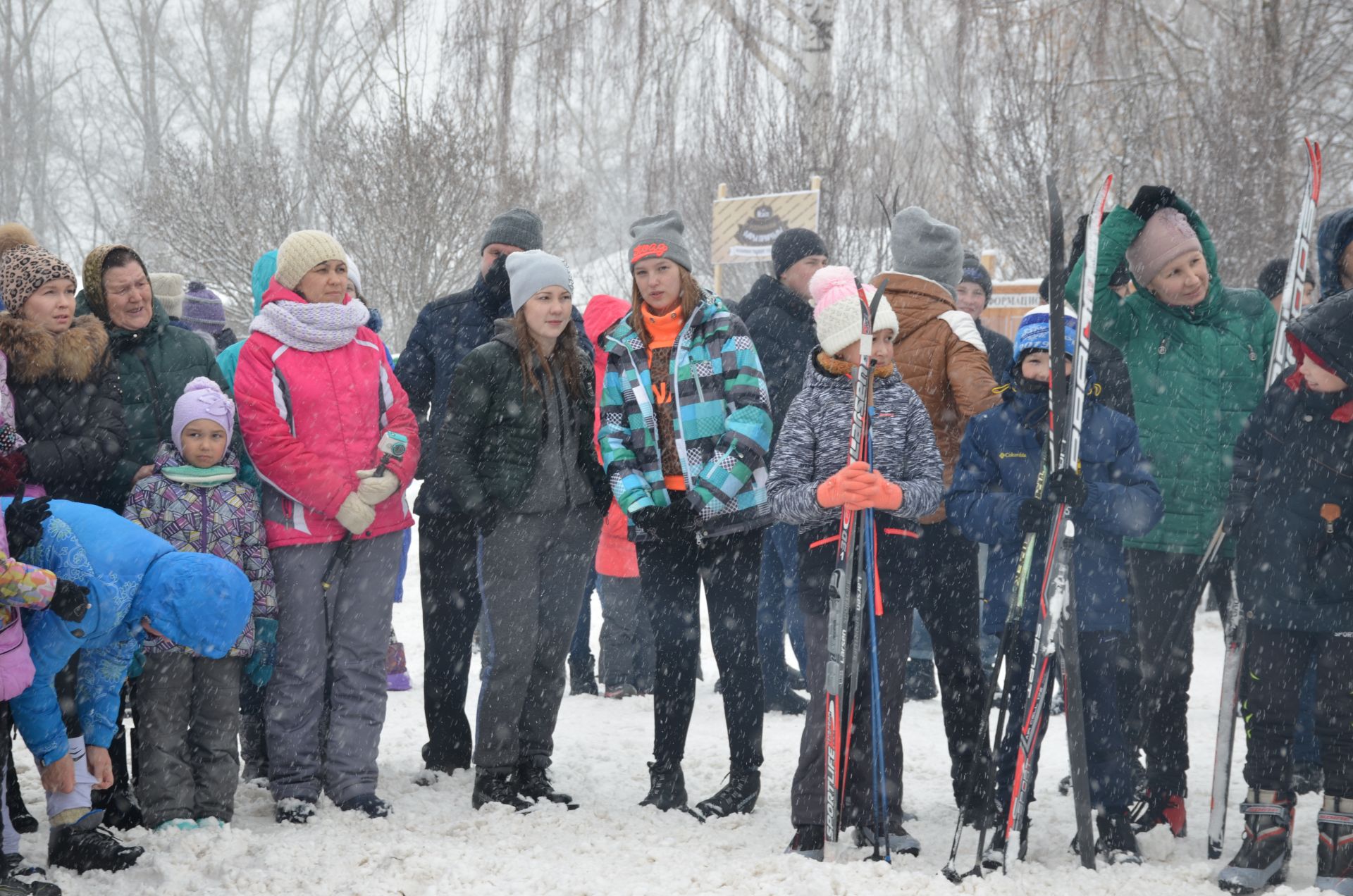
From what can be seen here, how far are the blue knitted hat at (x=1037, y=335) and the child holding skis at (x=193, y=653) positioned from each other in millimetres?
2783

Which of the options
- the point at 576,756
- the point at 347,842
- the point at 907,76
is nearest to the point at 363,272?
the point at 907,76

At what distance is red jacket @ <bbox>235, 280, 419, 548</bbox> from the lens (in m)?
4.30

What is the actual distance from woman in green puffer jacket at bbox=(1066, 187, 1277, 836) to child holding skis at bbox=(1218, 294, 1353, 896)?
24cm

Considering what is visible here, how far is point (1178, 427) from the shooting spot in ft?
13.6

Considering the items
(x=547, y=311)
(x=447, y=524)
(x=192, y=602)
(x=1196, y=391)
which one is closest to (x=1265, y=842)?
(x=1196, y=391)

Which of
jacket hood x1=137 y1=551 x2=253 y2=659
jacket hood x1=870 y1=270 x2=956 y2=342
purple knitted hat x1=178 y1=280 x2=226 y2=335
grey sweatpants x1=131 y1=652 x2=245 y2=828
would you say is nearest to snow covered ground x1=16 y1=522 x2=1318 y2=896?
grey sweatpants x1=131 y1=652 x2=245 y2=828

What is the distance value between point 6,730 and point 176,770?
2.05 ft

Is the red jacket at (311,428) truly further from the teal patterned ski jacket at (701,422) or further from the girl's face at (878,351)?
the girl's face at (878,351)

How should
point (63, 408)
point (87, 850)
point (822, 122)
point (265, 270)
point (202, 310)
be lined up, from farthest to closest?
point (822, 122) < point (202, 310) < point (265, 270) < point (63, 408) < point (87, 850)

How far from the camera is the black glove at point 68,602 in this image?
3496 millimetres

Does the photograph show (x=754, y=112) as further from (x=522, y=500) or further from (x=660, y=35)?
(x=522, y=500)

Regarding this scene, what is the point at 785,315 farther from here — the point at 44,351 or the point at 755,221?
the point at 755,221

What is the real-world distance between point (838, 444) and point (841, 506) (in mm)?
268

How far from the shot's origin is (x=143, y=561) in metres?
3.75
